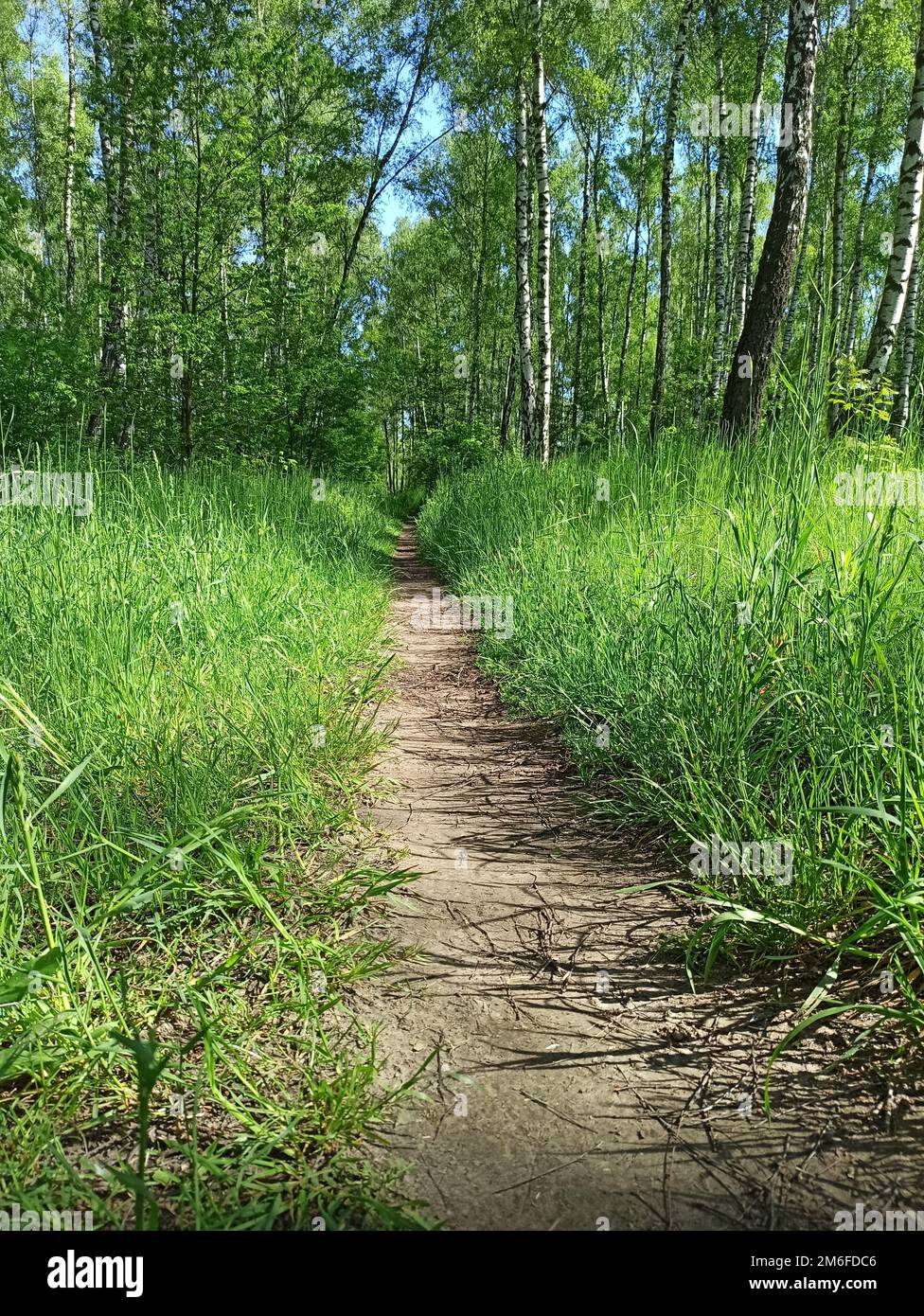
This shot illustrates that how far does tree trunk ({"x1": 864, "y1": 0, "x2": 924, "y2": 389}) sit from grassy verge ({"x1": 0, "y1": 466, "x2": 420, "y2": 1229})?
865 centimetres

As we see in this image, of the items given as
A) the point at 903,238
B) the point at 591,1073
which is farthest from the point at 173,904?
the point at 903,238

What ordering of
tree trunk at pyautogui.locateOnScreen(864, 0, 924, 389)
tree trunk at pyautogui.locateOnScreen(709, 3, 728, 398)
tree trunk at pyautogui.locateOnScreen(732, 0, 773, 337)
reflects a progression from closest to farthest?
tree trunk at pyautogui.locateOnScreen(864, 0, 924, 389), tree trunk at pyautogui.locateOnScreen(732, 0, 773, 337), tree trunk at pyautogui.locateOnScreen(709, 3, 728, 398)

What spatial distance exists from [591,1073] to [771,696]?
1.48 metres

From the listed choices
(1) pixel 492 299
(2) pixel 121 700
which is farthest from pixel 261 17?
(2) pixel 121 700

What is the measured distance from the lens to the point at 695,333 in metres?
28.6

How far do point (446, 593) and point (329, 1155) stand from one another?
291 inches

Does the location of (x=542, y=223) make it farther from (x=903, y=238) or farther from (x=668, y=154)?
(x=903, y=238)

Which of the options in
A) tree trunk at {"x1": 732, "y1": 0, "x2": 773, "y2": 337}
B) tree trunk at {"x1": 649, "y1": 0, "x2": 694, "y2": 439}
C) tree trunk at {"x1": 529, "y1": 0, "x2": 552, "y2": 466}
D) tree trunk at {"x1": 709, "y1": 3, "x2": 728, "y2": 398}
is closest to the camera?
tree trunk at {"x1": 529, "y1": 0, "x2": 552, "y2": 466}

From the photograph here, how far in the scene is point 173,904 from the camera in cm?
192

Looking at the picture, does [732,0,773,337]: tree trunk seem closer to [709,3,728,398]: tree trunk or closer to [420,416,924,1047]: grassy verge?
[709,3,728,398]: tree trunk

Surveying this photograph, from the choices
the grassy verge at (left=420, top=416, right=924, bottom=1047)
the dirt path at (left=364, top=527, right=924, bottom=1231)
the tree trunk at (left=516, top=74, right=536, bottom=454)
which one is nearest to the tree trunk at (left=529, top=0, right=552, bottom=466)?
the tree trunk at (left=516, top=74, right=536, bottom=454)

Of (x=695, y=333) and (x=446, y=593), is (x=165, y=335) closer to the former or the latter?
(x=446, y=593)

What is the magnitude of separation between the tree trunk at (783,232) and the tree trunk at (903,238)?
112 inches

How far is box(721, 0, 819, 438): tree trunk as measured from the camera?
6602 millimetres
